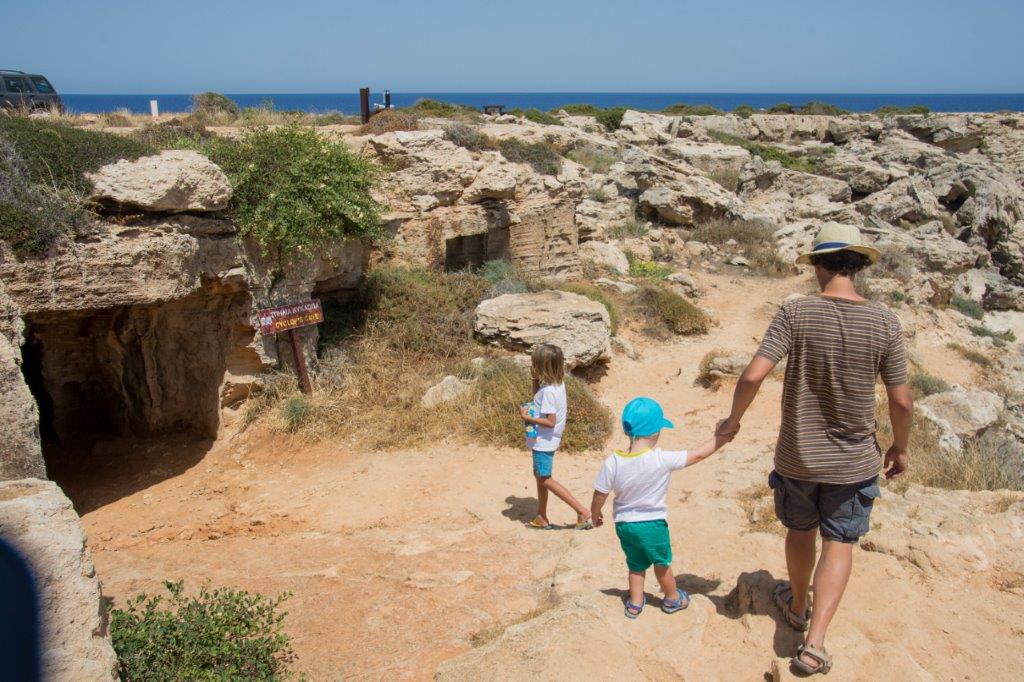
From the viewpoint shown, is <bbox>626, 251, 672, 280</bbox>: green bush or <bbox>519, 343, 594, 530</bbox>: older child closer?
<bbox>519, 343, 594, 530</bbox>: older child

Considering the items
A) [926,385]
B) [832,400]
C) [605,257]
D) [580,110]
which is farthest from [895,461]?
[580,110]

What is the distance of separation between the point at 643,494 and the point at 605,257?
11293mm

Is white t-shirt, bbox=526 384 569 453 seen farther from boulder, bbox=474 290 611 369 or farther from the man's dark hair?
boulder, bbox=474 290 611 369

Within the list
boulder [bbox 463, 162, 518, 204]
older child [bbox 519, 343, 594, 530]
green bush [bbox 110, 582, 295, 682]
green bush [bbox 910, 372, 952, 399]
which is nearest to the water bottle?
older child [bbox 519, 343, 594, 530]

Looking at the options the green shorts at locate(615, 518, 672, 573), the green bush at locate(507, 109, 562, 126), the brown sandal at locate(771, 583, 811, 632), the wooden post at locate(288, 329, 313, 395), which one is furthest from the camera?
the green bush at locate(507, 109, 562, 126)

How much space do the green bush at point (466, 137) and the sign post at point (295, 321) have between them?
466 cm

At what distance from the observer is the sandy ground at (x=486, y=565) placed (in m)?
3.59

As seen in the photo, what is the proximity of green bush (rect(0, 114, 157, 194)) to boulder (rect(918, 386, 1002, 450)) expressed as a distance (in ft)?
30.6

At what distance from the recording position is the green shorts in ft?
12.4

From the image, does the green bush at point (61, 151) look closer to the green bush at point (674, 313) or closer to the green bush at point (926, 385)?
the green bush at point (674, 313)

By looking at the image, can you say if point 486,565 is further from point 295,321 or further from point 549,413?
point 295,321

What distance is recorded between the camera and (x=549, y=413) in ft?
17.9

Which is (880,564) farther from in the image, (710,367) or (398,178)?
(398,178)

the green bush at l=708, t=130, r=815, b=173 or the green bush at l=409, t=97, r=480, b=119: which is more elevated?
the green bush at l=409, t=97, r=480, b=119
